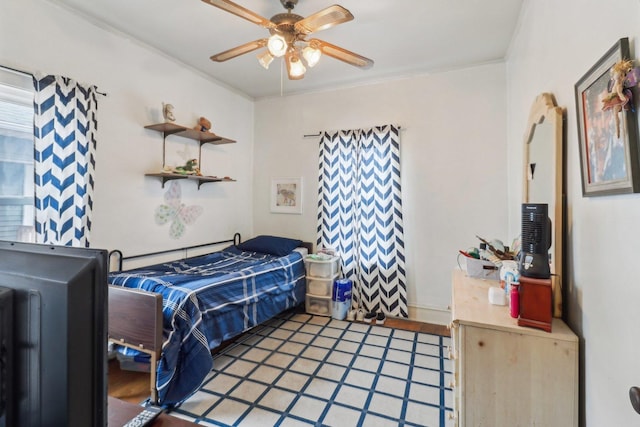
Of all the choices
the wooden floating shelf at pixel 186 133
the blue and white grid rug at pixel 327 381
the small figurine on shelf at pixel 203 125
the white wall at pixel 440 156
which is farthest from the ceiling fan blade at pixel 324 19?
the blue and white grid rug at pixel 327 381

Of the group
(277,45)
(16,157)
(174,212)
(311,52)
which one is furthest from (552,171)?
(16,157)

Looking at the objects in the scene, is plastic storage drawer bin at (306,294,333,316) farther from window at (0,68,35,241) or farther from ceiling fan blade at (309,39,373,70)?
window at (0,68,35,241)

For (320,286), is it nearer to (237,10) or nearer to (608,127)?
(237,10)

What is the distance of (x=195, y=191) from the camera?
10.5ft

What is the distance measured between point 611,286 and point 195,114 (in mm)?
3386

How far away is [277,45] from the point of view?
183 cm

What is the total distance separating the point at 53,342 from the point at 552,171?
1.81m

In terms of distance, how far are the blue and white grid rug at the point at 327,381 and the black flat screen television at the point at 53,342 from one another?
1.47m

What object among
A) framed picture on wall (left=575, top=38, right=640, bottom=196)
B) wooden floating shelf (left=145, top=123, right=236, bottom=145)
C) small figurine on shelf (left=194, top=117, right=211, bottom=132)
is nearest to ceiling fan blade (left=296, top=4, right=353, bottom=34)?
framed picture on wall (left=575, top=38, right=640, bottom=196)

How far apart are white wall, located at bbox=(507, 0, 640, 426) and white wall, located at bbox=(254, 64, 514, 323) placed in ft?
4.51

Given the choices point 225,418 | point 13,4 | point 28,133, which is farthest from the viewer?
point 28,133

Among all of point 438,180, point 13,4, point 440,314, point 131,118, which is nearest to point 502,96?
point 438,180

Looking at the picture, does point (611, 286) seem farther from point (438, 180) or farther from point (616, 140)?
point (438, 180)

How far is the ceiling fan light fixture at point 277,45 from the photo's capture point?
1.82 metres
